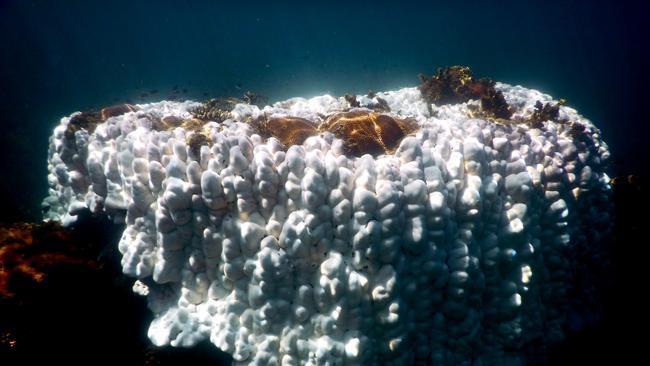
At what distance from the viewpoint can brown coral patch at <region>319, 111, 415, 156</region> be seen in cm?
410

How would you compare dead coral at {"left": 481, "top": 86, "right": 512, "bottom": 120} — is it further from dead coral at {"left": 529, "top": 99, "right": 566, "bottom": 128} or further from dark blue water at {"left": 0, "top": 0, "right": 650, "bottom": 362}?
dark blue water at {"left": 0, "top": 0, "right": 650, "bottom": 362}

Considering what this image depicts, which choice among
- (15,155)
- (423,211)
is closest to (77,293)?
(423,211)

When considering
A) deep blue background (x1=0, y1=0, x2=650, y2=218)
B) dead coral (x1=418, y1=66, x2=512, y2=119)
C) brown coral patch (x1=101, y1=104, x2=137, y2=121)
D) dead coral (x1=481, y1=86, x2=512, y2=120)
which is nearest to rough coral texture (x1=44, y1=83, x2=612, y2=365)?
brown coral patch (x1=101, y1=104, x2=137, y2=121)

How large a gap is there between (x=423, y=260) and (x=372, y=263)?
55cm

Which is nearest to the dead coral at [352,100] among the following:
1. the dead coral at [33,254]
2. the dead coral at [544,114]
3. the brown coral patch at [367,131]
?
the brown coral patch at [367,131]

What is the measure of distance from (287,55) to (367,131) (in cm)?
9355

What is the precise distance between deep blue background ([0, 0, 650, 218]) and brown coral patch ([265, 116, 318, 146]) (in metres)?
6.80

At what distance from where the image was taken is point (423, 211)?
3600mm

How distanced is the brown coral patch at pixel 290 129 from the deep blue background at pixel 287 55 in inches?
268

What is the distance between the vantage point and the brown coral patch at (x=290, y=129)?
426 centimetres

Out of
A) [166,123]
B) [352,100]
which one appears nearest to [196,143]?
[166,123]

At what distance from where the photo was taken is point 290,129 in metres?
4.45

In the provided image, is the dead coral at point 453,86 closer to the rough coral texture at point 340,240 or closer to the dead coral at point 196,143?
the rough coral texture at point 340,240

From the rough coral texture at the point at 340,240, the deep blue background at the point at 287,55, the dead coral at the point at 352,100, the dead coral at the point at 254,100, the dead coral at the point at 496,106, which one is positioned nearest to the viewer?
the rough coral texture at the point at 340,240
